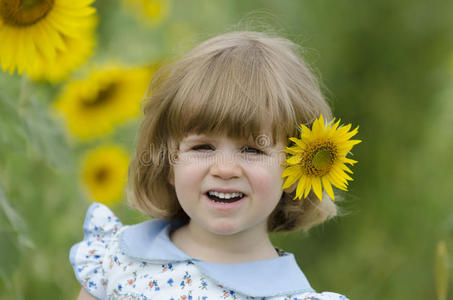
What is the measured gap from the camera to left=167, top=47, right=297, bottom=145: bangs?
3.79 ft

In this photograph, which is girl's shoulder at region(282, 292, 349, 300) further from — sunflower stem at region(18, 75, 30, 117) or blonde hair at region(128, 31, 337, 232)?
sunflower stem at region(18, 75, 30, 117)

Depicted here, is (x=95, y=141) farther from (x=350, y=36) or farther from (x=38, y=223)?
(x=350, y=36)

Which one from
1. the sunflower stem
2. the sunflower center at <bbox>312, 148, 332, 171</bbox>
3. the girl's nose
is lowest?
the girl's nose

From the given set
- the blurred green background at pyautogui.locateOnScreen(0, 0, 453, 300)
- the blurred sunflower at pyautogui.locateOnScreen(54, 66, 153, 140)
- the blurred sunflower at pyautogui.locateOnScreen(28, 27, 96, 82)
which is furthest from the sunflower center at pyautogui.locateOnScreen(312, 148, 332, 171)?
the blurred sunflower at pyautogui.locateOnScreen(54, 66, 153, 140)

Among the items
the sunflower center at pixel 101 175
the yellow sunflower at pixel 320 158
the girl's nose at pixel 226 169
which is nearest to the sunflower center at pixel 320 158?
the yellow sunflower at pixel 320 158

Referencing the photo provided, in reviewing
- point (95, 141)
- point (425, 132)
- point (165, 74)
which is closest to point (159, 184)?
point (165, 74)

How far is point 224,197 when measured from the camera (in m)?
1.16

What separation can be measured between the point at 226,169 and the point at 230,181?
0.03 meters

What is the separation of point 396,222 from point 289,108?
4.64ft

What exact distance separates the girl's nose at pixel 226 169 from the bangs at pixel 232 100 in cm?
5

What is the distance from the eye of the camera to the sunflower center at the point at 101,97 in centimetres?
217

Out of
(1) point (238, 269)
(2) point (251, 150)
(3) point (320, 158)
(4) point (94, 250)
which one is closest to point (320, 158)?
(3) point (320, 158)

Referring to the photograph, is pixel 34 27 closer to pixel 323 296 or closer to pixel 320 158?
pixel 320 158

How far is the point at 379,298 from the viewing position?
223cm
